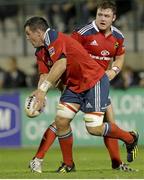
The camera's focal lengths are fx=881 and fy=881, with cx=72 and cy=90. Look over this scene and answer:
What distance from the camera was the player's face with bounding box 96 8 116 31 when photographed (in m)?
13.1

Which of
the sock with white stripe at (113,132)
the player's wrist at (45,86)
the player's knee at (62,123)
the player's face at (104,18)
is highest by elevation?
the player's face at (104,18)

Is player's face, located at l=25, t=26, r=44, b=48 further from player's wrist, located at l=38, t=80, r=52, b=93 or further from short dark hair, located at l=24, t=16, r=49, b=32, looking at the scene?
player's wrist, located at l=38, t=80, r=52, b=93

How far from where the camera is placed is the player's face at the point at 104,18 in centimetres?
1309

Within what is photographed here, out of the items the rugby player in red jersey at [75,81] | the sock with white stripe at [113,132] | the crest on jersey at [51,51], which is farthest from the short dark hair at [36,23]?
the sock with white stripe at [113,132]

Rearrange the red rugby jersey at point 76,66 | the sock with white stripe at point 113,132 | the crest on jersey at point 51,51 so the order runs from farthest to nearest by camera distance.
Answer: the sock with white stripe at point 113,132
the red rugby jersey at point 76,66
the crest on jersey at point 51,51

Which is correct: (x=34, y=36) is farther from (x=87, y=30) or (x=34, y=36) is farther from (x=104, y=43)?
(x=104, y=43)

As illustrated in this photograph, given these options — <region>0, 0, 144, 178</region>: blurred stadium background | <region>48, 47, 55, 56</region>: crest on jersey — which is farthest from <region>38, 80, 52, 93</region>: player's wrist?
<region>0, 0, 144, 178</region>: blurred stadium background

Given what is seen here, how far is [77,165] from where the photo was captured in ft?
52.5

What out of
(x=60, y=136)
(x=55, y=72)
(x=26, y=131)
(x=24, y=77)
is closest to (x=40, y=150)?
(x=60, y=136)

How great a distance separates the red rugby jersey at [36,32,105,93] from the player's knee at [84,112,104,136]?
0.40m

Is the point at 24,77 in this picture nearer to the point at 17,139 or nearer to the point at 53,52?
the point at 17,139

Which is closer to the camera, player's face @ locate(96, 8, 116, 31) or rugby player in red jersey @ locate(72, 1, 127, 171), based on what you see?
player's face @ locate(96, 8, 116, 31)

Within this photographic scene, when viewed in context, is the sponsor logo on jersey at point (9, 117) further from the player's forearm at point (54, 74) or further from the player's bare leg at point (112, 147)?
the player's forearm at point (54, 74)

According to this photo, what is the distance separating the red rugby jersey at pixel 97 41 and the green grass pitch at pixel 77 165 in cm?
173
